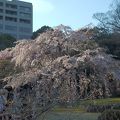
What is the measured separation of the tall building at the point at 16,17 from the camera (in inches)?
4279

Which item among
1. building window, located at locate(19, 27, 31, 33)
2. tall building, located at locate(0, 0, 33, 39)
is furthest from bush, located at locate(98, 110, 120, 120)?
building window, located at locate(19, 27, 31, 33)

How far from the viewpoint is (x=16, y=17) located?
4427 inches

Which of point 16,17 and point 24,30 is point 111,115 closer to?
point 24,30

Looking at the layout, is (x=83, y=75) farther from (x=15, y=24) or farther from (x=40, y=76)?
(x=15, y=24)

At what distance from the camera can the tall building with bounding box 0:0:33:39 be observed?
357ft

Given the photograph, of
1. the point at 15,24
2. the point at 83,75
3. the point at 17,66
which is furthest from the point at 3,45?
the point at 15,24

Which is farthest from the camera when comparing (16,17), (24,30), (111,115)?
(16,17)

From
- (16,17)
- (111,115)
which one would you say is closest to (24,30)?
(16,17)

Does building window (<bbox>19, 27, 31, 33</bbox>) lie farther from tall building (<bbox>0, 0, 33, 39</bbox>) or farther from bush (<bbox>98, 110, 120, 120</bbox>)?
bush (<bbox>98, 110, 120, 120</bbox>)

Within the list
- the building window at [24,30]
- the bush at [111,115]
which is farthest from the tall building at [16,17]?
the bush at [111,115]

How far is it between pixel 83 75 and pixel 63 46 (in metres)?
2.18

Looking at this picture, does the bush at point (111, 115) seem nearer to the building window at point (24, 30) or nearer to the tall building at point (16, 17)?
the tall building at point (16, 17)

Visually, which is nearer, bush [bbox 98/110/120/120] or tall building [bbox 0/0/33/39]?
bush [bbox 98/110/120/120]

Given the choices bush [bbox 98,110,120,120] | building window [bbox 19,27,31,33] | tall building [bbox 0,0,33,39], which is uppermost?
tall building [bbox 0,0,33,39]
